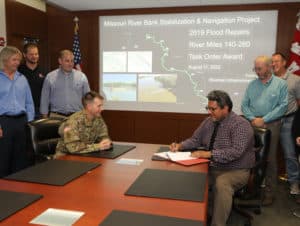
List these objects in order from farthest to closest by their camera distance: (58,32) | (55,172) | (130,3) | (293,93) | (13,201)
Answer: (58,32) → (130,3) → (293,93) → (55,172) → (13,201)

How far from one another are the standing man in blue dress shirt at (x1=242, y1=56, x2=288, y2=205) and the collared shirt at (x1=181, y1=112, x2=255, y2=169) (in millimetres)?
839

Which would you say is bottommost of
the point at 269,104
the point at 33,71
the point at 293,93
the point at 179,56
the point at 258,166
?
the point at 258,166

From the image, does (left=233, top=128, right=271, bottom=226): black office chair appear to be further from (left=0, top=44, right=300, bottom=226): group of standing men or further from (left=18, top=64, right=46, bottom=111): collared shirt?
(left=18, top=64, right=46, bottom=111): collared shirt

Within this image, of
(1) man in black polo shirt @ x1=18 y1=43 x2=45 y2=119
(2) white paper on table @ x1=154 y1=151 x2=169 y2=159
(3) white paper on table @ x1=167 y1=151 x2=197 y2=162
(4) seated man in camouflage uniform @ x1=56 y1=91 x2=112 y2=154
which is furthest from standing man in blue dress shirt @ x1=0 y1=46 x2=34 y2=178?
(3) white paper on table @ x1=167 y1=151 x2=197 y2=162

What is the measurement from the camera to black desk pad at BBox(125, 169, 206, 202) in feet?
4.89

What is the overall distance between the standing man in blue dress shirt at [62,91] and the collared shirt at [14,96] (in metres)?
0.43

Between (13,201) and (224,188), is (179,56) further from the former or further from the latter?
(13,201)

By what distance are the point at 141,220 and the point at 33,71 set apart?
2.93 m

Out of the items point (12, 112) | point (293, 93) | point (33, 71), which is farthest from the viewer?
point (33, 71)

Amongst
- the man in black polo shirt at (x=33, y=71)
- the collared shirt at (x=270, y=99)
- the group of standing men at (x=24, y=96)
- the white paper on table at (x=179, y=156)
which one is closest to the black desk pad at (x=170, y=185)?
the white paper on table at (x=179, y=156)

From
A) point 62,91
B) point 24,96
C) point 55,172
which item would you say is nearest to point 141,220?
point 55,172

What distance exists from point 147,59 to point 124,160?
275 centimetres

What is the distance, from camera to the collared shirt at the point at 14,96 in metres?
2.96

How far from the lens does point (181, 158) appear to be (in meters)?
2.21
